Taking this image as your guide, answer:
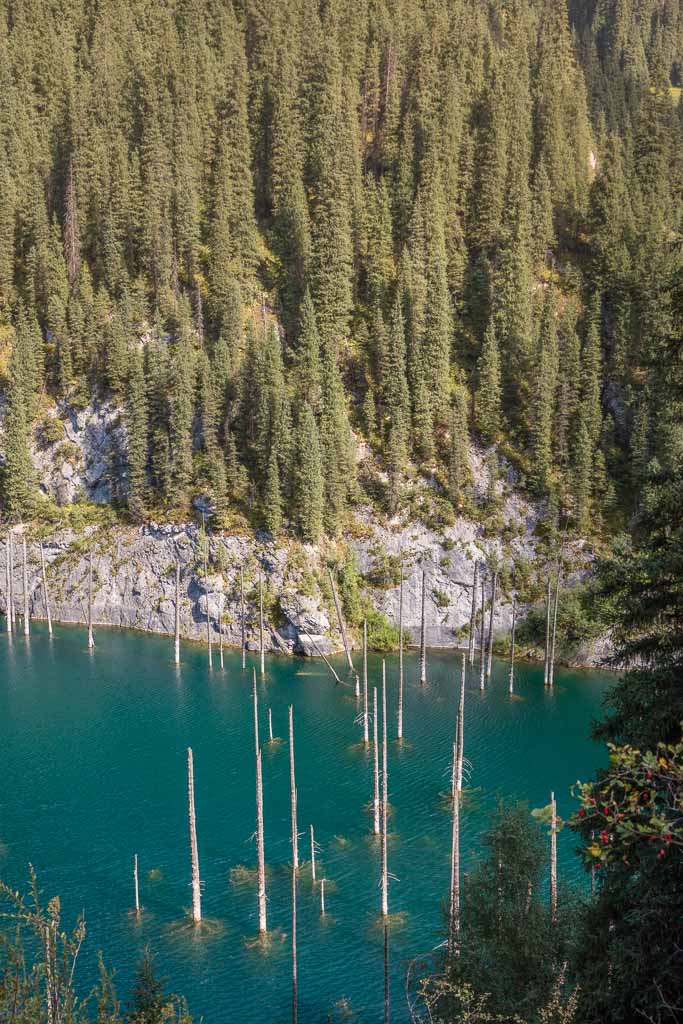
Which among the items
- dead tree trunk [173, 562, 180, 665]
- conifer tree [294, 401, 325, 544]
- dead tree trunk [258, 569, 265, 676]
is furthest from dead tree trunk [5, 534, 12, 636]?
conifer tree [294, 401, 325, 544]

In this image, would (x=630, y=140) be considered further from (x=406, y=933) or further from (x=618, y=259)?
(x=406, y=933)

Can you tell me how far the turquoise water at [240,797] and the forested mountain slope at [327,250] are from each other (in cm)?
2135

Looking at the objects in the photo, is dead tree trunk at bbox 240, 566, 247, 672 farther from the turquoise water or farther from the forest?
the forest

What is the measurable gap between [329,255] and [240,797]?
70.8 meters

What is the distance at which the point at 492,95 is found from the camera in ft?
352

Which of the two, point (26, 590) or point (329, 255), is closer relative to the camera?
point (26, 590)

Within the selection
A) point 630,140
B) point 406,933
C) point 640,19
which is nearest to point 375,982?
point 406,933

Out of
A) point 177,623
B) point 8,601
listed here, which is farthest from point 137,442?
point 177,623

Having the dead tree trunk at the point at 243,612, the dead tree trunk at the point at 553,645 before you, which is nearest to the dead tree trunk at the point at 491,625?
the dead tree trunk at the point at 553,645

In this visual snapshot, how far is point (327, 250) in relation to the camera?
100625mm

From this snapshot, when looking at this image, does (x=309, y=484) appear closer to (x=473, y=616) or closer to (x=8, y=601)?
(x=473, y=616)

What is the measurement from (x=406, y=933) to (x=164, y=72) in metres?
117

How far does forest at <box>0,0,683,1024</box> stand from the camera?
89.2m

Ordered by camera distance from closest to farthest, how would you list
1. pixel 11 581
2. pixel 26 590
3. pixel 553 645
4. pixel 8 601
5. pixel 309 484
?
pixel 553 645, pixel 309 484, pixel 8 601, pixel 11 581, pixel 26 590
